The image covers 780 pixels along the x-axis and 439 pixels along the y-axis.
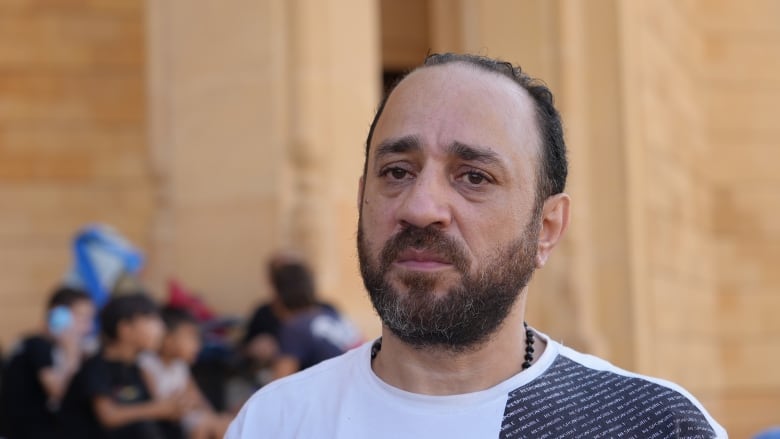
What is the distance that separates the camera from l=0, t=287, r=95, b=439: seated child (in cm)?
567

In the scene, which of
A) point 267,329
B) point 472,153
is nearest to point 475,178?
point 472,153

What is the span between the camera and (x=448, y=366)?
6.78 feet

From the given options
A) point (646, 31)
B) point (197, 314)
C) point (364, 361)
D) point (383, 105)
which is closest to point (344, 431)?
point (364, 361)

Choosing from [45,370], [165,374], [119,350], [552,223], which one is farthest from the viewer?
[165,374]

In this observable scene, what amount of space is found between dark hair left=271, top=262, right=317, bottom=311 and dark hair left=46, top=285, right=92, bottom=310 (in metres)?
0.95

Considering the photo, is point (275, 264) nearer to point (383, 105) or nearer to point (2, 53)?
point (383, 105)

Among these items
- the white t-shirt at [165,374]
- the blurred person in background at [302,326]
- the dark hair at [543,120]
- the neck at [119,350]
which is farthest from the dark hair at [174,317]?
the dark hair at [543,120]

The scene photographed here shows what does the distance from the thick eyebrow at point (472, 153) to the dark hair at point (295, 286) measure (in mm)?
4008

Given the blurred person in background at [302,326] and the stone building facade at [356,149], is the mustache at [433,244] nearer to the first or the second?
the stone building facade at [356,149]

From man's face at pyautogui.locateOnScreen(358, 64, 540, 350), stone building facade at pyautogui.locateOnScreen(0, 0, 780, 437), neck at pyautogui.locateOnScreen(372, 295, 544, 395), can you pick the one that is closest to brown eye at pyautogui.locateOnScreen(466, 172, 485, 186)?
man's face at pyautogui.locateOnScreen(358, 64, 540, 350)

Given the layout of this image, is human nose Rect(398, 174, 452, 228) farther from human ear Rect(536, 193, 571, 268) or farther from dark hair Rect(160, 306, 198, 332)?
dark hair Rect(160, 306, 198, 332)

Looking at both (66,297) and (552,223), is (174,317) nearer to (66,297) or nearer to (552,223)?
(66,297)

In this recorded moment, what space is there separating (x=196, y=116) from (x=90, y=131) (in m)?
2.75

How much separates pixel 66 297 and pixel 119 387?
0.83m
